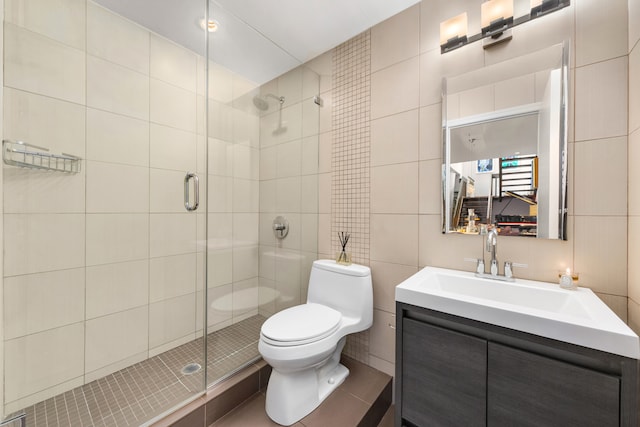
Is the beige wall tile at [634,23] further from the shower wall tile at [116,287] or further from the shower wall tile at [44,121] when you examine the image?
the shower wall tile at [116,287]

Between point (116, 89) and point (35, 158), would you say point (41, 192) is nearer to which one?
point (35, 158)

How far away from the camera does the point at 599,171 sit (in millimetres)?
1086

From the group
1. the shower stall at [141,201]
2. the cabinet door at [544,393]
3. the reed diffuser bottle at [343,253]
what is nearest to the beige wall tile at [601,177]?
the cabinet door at [544,393]

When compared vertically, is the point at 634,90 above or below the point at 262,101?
below

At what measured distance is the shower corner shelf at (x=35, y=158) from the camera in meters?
1.20

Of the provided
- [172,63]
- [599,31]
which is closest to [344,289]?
[599,31]

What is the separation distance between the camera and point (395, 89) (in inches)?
65.1

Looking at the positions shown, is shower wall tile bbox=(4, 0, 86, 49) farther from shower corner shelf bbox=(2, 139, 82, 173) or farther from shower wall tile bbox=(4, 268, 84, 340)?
shower wall tile bbox=(4, 268, 84, 340)

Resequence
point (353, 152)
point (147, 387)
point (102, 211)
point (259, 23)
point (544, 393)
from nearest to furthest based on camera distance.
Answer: point (544, 393) < point (147, 387) < point (102, 211) < point (259, 23) < point (353, 152)

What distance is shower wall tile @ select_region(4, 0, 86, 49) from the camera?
1.21m

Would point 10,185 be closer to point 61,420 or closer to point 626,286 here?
point 61,420

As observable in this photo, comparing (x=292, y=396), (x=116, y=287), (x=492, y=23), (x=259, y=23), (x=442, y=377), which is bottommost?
(x=292, y=396)

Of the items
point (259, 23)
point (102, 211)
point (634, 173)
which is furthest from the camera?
point (259, 23)

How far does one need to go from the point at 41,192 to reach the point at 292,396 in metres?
1.68
